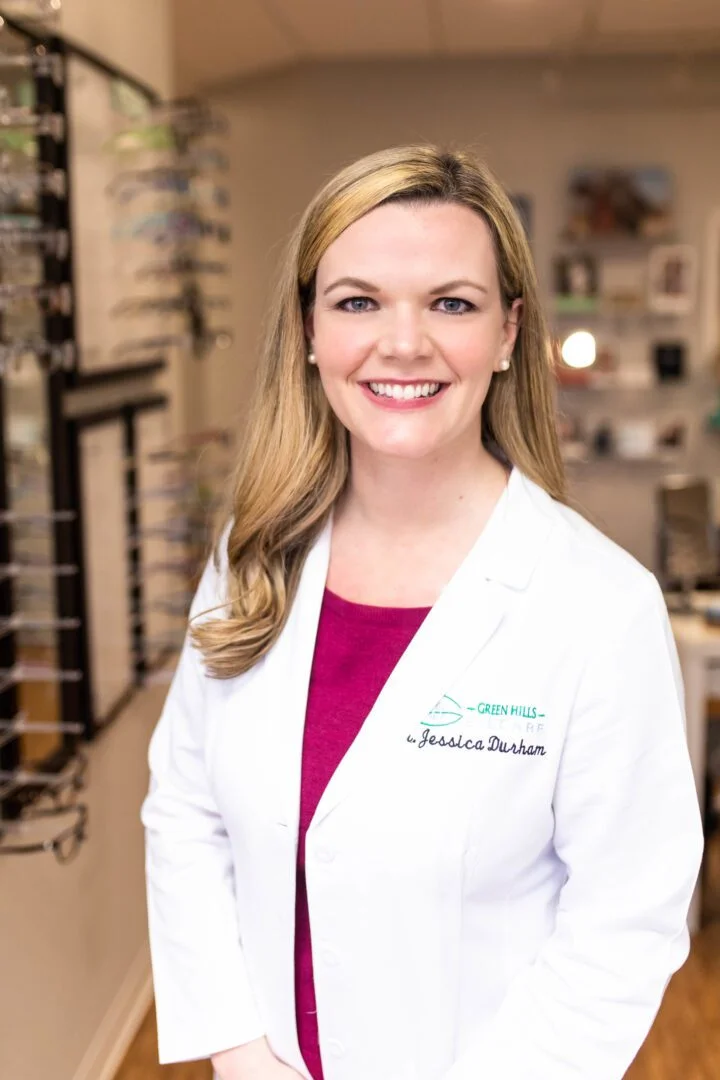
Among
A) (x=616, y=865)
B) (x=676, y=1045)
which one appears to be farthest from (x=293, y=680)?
(x=676, y=1045)

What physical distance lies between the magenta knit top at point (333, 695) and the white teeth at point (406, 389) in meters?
0.23

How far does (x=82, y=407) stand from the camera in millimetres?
2314

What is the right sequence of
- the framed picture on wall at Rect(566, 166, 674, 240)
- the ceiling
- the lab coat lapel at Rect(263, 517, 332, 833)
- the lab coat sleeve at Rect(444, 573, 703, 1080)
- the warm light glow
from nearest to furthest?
1. the lab coat sleeve at Rect(444, 573, 703, 1080)
2. the lab coat lapel at Rect(263, 517, 332, 833)
3. the warm light glow
4. the ceiling
5. the framed picture on wall at Rect(566, 166, 674, 240)

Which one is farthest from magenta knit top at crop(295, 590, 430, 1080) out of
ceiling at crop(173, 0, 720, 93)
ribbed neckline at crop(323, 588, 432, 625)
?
ceiling at crop(173, 0, 720, 93)

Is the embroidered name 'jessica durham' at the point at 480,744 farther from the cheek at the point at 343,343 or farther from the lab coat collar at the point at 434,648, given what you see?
the cheek at the point at 343,343

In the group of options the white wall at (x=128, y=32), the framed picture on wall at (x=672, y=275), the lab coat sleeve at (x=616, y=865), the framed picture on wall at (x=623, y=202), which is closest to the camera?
the lab coat sleeve at (x=616, y=865)

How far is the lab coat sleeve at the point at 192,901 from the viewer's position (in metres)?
1.33

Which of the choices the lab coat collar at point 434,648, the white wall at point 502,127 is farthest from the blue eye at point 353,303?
the white wall at point 502,127

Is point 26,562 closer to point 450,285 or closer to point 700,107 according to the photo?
point 450,285

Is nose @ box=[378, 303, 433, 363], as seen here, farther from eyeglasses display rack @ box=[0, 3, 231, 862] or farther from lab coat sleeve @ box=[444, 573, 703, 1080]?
eyeglasses display rack @ box=[0, 3, 231, 862]

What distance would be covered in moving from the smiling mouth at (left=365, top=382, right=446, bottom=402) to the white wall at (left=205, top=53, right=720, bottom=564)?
14.0ft

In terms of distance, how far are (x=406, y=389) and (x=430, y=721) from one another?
333 millimetres

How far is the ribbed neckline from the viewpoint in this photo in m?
1.25

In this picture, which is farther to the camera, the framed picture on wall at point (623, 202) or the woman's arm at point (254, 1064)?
the framed picture on wall at point (623, 202)
